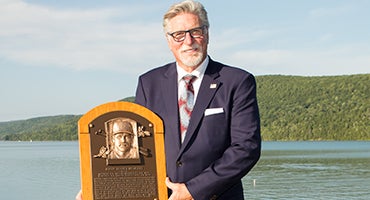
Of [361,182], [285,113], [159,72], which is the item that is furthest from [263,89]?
[159,72]

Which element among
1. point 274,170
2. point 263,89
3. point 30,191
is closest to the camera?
point 30,191

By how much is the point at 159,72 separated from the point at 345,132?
172742 millimetres

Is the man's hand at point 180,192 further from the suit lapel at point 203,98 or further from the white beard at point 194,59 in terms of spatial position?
the white beard at point 194,59

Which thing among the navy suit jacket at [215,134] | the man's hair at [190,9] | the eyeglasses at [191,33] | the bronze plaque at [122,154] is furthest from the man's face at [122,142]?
the man's hair at [190,9]

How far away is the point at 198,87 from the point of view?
4.66 meters

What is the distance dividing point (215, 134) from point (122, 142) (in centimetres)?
63

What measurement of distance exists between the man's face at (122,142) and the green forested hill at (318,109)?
542 ft

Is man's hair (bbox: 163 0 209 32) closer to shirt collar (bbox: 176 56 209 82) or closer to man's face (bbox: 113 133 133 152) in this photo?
shirt collar (bbox: 176 56 209 82)

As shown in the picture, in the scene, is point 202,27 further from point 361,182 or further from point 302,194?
point 361,182

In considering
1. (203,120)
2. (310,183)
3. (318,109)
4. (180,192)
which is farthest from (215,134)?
(318,109)

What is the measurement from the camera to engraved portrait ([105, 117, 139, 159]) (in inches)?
181

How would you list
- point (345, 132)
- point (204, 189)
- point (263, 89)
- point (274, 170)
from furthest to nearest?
point (263, 89) < point (345, 132) < point (274, 170) < point (204, 189)

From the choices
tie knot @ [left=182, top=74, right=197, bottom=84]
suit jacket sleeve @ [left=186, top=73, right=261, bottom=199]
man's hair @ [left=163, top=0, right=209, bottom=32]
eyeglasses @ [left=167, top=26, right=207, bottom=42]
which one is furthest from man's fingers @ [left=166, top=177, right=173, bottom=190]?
man's hair @ [left=163, top=0, right=209, bottom=32]

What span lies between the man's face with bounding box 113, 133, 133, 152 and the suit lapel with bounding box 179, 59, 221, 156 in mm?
370
